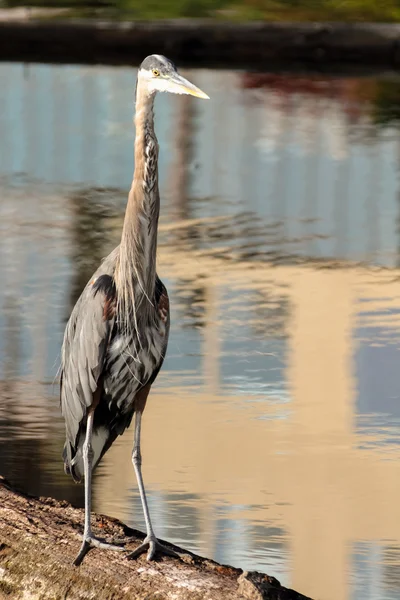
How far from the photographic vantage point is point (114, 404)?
4629 mm

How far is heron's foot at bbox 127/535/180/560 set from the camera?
13.8 ft

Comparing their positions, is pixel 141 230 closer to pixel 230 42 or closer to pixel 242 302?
pixel 242 302

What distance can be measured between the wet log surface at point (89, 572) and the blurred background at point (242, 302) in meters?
0.57

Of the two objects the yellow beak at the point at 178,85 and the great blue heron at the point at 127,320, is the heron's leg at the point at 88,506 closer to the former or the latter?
the great blue heron at the point at 127,320

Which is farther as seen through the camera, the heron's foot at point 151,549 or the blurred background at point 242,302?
the blurred background at point 242,302

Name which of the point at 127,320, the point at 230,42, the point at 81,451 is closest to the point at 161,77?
the point at 127,320

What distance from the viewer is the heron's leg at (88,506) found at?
4.21 meters

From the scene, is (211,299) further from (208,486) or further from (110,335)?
(110,335)

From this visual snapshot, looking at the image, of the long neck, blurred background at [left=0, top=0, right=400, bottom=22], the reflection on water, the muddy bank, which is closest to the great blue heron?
the long neck

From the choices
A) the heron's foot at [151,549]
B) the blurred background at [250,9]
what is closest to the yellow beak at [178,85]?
the heron's foot at [151,549]

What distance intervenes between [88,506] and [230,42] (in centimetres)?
1047

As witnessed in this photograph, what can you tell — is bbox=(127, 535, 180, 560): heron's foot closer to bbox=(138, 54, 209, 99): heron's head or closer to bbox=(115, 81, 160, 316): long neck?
bbox=(115, 81, 160, 316): long neck

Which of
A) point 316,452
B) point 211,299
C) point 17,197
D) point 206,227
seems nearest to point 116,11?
point 17,197

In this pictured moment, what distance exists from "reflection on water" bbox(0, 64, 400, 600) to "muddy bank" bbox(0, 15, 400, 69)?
0.79m
